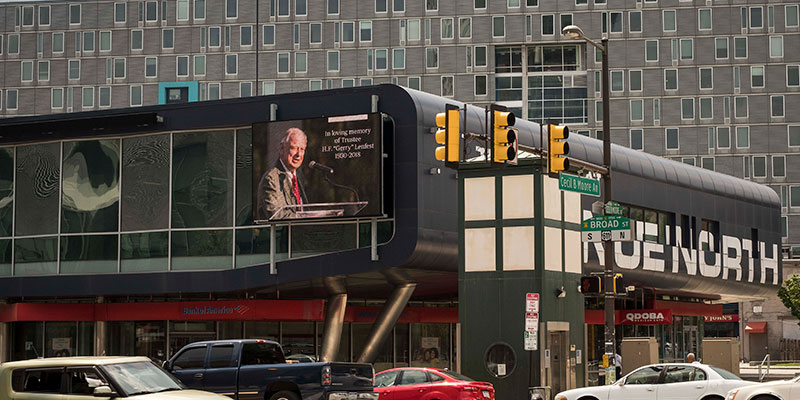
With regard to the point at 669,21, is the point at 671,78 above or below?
below

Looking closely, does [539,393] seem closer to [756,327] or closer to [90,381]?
[90,381]

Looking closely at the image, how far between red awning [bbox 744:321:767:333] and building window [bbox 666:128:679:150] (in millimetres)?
17908

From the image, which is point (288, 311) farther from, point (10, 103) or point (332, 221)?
point (10, 103)

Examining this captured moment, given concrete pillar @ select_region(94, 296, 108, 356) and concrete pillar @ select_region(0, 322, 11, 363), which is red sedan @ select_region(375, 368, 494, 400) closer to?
concrete pillar @ select_region(94, 296, 108, 356)

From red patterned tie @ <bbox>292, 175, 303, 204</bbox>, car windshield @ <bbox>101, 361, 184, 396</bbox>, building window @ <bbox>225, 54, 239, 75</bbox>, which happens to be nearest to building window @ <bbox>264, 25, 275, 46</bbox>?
building window @ <bbox>225, 54, 239, 75</bbox>

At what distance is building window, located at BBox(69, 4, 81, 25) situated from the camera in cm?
10925

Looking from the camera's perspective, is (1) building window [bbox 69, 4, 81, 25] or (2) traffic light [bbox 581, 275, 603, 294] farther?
(1) building window [bbox 69, 4, 81, 25]

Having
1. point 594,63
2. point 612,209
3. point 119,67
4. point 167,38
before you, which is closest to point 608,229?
point 612,209

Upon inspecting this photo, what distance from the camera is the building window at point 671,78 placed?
335 feet

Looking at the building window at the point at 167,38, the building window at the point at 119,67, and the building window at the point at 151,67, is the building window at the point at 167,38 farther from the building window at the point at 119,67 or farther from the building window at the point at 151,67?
the building window at the point at 119,67

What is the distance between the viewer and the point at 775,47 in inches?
4008

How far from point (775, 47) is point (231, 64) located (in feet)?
156

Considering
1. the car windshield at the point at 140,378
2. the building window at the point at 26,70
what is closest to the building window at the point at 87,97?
the building window at the point at 26,70

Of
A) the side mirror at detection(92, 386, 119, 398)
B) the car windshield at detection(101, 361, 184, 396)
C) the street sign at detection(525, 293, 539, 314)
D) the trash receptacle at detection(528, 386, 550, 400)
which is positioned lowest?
the trash receptacle at detection(528, 386, 550, 400)
